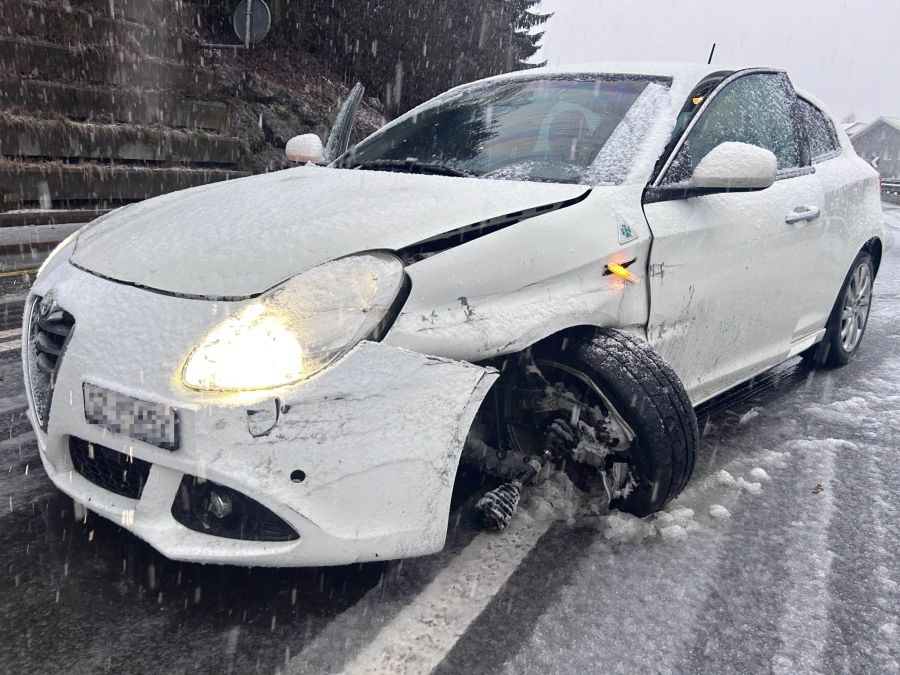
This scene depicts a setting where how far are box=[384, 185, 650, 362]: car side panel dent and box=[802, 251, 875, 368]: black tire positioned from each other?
2209 mm

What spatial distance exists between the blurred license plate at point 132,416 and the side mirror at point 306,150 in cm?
200

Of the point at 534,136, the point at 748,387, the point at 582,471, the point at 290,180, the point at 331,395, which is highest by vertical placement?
the point at 534,136

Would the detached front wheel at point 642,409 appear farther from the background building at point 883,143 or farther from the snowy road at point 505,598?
the background building at point 883,143

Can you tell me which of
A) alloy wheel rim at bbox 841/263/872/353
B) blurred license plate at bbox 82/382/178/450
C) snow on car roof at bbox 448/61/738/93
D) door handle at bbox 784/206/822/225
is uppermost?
snow on car roof at bbox 448/61/738/93

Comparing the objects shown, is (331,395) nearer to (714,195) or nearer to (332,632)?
(332,632)

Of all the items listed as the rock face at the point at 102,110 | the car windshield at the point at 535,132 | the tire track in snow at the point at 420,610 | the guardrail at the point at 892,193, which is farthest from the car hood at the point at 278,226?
the guardrail at the point at 892,193

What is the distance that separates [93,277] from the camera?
2090mm

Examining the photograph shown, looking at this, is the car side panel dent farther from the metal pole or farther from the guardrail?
the guardrail

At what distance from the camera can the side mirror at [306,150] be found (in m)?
3.58

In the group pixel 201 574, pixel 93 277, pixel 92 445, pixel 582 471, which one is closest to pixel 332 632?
pixel 201 574

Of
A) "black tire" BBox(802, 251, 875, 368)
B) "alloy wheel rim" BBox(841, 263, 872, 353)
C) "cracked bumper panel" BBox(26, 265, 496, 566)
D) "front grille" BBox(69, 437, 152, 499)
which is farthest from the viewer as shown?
"alloy wheel rim" BBox(841, 263, 872, 353)

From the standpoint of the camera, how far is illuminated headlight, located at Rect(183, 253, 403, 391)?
5.71ft

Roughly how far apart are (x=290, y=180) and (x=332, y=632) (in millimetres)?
1545

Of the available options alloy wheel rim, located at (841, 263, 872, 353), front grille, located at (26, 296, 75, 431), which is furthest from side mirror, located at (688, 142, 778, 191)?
front grille, located at (26, 296, 75, 431)
